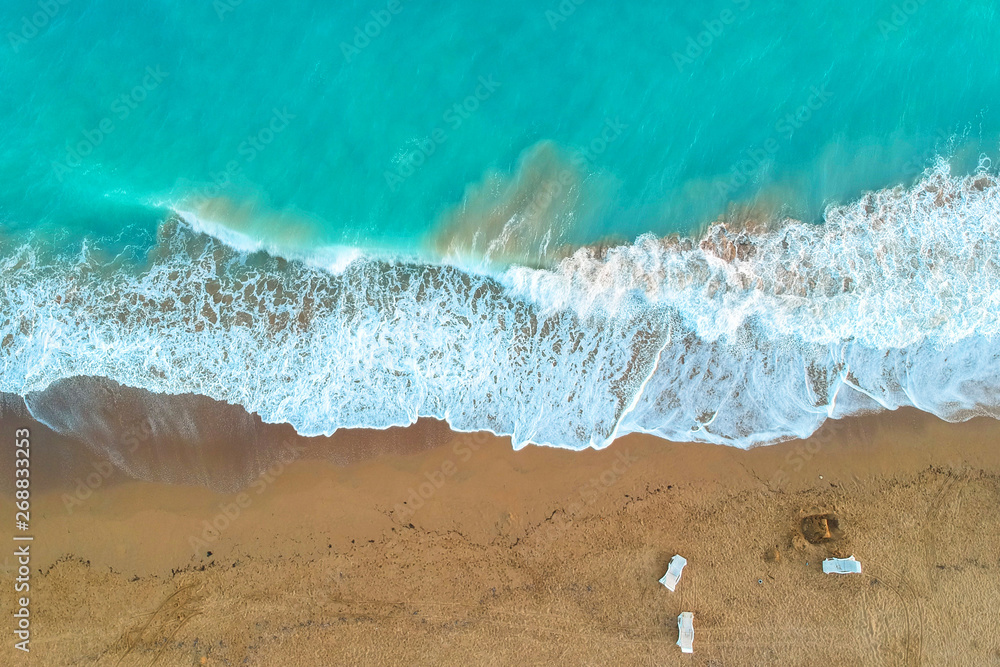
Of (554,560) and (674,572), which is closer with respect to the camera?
(674,572)

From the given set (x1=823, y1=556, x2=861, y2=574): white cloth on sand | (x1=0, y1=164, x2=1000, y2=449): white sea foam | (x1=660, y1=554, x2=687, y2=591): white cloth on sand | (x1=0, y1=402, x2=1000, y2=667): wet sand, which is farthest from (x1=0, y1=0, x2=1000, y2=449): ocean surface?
(x1=823, y1=556, x2=861, y2=574): white cloth on sand

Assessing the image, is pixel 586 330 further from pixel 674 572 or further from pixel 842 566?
pixel 842 566

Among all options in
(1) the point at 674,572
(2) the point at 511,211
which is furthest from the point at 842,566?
(2) the point at 511,211

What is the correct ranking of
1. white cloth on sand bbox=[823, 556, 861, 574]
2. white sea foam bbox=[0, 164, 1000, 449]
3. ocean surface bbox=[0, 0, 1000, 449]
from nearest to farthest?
white cloth on sand bbox=[823, 556, 861, 574] → white sea foam bbox=[0, 164, 1000, 449] → ocean surface bbox=[0, 0, 1000, 449]

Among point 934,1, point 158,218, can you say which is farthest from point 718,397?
point 158,218

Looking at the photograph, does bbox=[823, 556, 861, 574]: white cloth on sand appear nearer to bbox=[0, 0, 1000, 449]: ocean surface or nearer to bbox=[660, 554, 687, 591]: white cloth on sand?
bbox=[0, 0, 1000, 449]: ocean surface

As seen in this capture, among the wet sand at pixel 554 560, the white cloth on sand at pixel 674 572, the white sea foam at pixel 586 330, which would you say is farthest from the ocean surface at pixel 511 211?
the white cloth on sand at pixel 674 572
